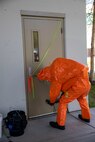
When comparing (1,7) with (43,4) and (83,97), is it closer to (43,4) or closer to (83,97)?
(43,4)

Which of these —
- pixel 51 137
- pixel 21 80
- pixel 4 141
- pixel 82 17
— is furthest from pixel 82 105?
pixel 82 17

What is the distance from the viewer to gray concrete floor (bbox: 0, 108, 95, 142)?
3773 mm

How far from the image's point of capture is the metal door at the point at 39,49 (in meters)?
4.75

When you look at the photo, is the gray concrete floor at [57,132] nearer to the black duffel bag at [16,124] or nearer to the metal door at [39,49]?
the black duffel bag at [16,124]

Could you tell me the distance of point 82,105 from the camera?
4508mm

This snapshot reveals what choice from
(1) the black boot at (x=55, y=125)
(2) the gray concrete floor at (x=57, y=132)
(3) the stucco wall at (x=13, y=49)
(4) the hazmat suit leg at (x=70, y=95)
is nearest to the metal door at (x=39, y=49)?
(3) the stucco wall at (x=13, y=49)

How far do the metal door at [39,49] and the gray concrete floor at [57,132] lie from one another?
15.1 inches

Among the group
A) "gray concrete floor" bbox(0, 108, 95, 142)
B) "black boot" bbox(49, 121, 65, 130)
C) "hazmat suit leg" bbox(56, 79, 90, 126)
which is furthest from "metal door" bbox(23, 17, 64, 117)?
"hazmat suit leg" bbox(56, 79, 90, 126)

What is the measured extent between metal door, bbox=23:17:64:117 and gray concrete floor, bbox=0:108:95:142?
0.38 metres

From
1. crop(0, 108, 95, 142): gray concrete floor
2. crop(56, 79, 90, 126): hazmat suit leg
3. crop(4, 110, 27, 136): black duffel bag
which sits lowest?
crop(0, 108, 95, 142): gray concrete floor

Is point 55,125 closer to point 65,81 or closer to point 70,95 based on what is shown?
point 70,95

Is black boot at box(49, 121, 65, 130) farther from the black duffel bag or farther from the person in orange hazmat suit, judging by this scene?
the black duffel bag

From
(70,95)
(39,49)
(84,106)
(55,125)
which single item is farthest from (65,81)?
(39,49)

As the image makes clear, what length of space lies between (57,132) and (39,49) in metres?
1.82
